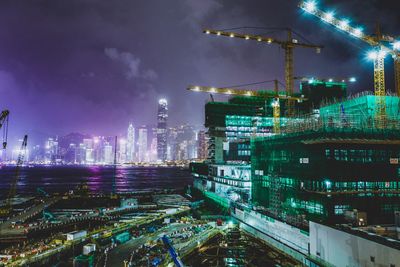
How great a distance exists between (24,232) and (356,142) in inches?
2291

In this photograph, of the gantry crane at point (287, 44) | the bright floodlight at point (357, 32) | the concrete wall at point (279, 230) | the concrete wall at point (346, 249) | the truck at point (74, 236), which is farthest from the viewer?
the gantry crane at point (287, 44)

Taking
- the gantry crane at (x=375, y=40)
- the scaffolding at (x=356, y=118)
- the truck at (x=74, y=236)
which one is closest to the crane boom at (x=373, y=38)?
the gantry crane at (x=375, y=40)

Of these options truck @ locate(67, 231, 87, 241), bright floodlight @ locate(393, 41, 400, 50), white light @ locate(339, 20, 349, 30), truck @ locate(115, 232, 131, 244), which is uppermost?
white light @ locate(339, 20, 349, 30)

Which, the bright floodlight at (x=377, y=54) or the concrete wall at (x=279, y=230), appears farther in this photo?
the bright floodlight at (x=377, y=54)

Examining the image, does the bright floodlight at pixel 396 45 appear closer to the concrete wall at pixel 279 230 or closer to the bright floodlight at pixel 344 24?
the bright floodlight at pixel 344 24

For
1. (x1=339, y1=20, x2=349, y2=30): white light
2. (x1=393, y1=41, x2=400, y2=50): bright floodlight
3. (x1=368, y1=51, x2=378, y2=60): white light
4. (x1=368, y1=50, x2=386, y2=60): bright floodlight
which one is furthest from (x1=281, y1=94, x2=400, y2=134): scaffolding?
(x1=339, y1=20, x2=349, y2=30): white light

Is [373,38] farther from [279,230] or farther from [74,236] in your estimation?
[74,236]

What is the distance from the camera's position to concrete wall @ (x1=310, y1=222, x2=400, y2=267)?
26891 millimetres

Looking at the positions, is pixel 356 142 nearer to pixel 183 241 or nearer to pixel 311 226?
pixel 311 226

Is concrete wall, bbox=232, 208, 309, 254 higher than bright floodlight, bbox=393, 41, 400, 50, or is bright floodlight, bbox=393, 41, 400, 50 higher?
bright floodlight, bbox=393, 41, 400, 50

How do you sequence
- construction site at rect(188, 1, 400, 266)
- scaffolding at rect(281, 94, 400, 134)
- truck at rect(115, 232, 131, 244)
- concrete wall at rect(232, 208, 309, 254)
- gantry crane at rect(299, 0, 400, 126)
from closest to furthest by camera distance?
construction site at rect(188, 1, 400, 266)
concrete wall at rect(232, 208, 309, 254)
truck at rect(115, 232, 131, 244)
scaffolding at rect(281, 94, 400, 134)
gantry crane at rect(299, 0, 400, 126)

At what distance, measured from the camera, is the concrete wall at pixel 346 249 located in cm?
2689

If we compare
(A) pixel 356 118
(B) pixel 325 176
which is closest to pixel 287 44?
(A) pixel 356 118

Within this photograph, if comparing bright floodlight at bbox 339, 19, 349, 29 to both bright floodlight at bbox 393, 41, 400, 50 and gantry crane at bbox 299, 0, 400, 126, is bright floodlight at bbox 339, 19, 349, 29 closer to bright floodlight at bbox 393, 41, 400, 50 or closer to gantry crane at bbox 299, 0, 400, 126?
gantry crane at bbox 299, 0, 400, 126
